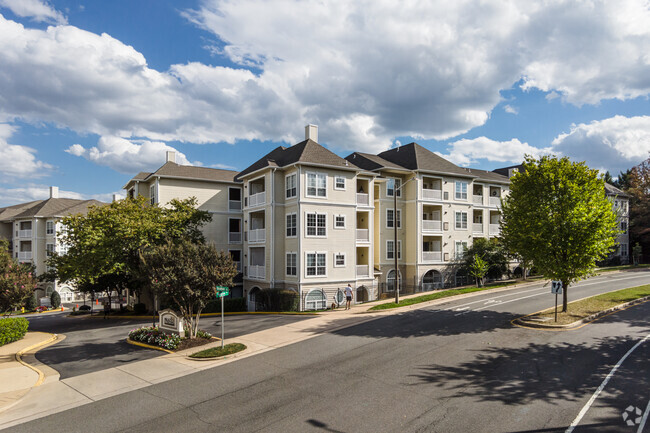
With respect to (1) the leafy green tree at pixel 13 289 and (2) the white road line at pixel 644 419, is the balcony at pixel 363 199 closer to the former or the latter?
(1) the leafy green tree at pixel 13 289

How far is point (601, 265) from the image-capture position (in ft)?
174

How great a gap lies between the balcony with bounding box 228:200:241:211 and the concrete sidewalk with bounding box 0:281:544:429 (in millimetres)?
19520

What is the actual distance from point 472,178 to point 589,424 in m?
32.8

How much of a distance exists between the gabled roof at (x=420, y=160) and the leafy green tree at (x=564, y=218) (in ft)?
53.6

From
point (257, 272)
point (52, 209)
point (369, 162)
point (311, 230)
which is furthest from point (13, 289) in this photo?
point (52, 209)

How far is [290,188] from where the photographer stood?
97.2 ft

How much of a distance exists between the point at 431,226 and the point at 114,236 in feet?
86.2

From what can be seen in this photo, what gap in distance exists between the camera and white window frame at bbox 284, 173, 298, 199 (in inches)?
1135

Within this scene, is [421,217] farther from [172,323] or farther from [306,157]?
[172,323]

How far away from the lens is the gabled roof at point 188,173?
3453cm

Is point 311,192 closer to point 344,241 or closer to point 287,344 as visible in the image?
point 344,241

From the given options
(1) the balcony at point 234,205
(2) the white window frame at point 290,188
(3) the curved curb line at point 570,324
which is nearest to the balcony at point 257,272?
(2) the white window frame at point 290,188

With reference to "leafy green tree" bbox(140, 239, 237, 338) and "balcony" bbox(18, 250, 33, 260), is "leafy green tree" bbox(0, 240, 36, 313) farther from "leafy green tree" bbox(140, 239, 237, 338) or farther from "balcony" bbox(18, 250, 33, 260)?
"balcony" bbox(18, 250, 33, 260)

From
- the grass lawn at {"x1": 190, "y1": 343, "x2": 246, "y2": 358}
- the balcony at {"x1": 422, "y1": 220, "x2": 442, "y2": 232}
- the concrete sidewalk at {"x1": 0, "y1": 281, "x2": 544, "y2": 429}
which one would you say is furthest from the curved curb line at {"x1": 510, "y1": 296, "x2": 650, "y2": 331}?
the balcony at {"x1": 422, "y1": 220, "x2": 442, "y2": 232}
